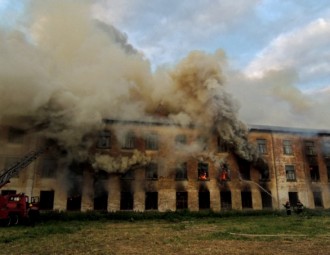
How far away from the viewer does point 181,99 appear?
26.6 m

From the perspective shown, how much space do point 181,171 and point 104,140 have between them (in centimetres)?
772

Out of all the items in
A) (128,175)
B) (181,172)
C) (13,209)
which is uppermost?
(181,172)

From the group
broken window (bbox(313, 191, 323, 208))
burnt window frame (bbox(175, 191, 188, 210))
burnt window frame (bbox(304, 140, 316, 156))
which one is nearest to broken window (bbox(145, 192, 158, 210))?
burnt window frame (bbox(175, 191, 188, 210))

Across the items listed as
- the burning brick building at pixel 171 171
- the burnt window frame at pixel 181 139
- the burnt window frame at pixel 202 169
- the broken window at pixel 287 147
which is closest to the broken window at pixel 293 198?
the burning brick building at pixel 171 171

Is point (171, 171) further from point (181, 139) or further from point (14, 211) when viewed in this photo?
point (14, 211)

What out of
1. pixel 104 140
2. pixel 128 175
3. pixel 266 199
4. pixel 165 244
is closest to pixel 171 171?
pixel 128 175

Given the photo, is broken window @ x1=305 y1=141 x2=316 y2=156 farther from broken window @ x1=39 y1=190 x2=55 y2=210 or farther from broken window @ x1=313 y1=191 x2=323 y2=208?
broken window @ x1=39 y1=190 x2=55 y2=210

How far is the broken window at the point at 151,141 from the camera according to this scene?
1084 inches

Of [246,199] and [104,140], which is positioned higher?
[104,140]

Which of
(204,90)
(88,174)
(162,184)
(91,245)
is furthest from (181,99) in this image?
(91,245)

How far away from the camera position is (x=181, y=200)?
89.0 feet

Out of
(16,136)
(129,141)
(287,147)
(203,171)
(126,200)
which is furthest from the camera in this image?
(287,147)

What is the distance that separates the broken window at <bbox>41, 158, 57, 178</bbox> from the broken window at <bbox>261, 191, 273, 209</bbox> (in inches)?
777

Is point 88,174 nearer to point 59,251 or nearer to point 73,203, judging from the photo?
point 73,203
